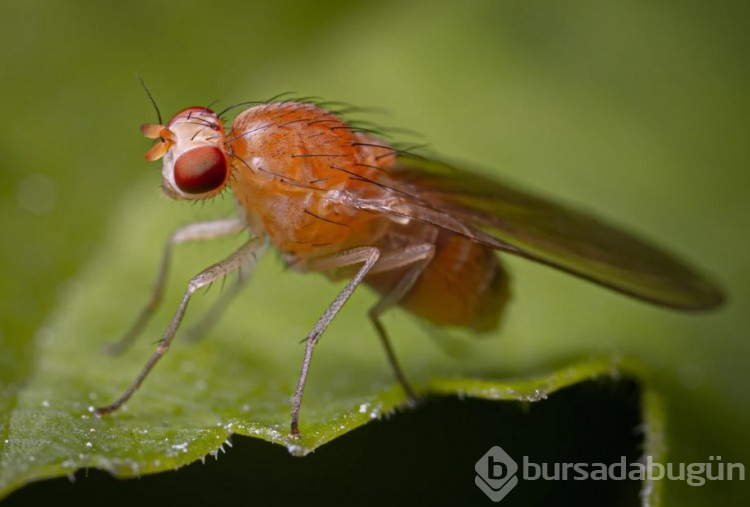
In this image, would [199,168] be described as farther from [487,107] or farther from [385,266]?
[487,107]

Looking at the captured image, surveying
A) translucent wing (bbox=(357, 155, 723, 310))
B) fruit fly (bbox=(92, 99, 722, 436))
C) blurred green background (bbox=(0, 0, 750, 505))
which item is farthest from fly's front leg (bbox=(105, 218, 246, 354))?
translucent wing (bbox=(357, 155, 723, 310))

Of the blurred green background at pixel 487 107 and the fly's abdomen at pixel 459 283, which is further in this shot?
the blurred green background at pixel 487 107

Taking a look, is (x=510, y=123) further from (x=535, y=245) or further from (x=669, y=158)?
(x=535, y=245)

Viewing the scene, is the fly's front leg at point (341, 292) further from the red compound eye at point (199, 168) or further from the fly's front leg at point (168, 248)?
the red compound eye at point (199, 168)

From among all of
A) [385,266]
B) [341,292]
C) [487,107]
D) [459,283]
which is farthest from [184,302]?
[487,107]

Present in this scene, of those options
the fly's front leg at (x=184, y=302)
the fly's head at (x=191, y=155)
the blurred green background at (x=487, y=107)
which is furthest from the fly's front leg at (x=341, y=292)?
the blurred green background at (x=487, y=107)

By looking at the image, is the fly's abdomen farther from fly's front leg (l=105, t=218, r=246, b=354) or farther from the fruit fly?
fly's front leg (l=105, t=218, r=246, b=354)

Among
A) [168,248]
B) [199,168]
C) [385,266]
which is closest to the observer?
[199,168]
